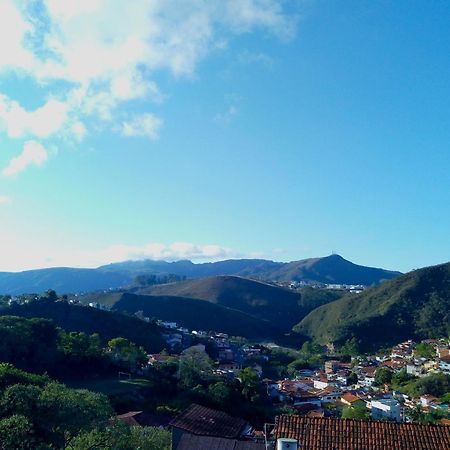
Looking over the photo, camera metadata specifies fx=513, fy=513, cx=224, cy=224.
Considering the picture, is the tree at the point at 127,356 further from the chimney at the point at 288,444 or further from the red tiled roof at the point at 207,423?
the chimney at the point at 288,444

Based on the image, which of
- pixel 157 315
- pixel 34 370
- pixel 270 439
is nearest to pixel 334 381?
pixel 34 370

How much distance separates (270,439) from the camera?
425 inches

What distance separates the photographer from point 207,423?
17.5 metres


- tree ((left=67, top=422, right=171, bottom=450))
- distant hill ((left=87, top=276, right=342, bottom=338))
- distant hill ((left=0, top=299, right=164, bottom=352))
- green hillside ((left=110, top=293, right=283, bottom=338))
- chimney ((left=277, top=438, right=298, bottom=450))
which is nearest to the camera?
chimney ((left=277, top=438, right=298, bottom=450))

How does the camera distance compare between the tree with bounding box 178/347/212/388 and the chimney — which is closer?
the chimney

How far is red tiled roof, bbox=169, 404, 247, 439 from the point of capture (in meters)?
16.5

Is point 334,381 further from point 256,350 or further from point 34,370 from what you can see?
point 34,370

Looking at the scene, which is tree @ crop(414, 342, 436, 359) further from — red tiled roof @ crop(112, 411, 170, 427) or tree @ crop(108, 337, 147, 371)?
red tiled roof @ crop(112, 411, 170, 427)

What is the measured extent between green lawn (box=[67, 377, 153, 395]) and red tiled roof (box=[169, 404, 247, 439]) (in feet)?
56.8

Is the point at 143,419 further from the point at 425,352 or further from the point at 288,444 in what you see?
the point at 425,352

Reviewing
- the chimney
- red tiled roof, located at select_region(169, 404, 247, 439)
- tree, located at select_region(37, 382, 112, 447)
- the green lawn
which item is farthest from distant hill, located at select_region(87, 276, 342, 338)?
the chimney

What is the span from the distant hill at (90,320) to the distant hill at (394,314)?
37.4m

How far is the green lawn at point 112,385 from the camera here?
116 feet

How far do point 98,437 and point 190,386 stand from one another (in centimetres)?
2459
